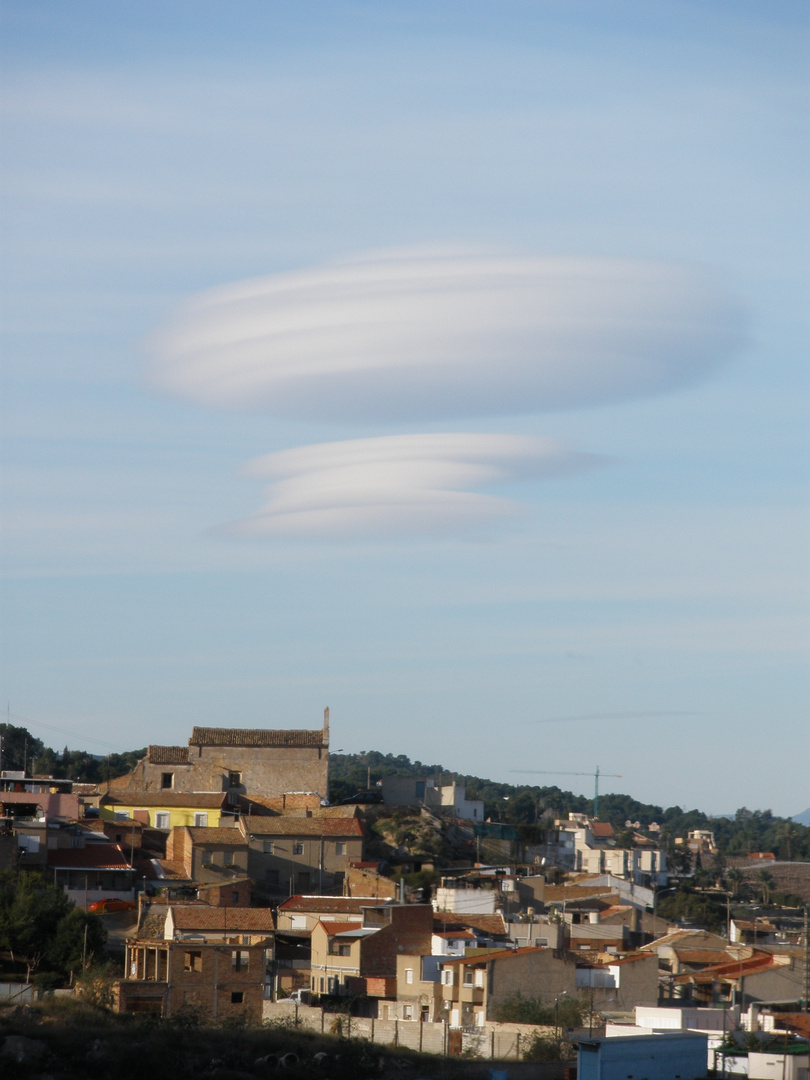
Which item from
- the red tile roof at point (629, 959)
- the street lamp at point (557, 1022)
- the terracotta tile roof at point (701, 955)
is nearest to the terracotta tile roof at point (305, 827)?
the terracotta tile roof at point (701, 955)

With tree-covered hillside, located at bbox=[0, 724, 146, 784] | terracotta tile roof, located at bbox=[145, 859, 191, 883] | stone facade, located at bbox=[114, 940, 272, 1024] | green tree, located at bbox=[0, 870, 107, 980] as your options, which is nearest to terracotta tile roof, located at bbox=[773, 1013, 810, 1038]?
stone facade, located at bbox=[114, 940, 272, 1024]

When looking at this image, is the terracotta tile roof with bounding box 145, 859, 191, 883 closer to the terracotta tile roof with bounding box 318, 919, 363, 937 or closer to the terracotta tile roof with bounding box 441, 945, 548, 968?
the terracotta tile roof with bounding box 318, 919, 363, 937

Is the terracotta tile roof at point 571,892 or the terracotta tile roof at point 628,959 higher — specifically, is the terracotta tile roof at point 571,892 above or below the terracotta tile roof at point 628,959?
above

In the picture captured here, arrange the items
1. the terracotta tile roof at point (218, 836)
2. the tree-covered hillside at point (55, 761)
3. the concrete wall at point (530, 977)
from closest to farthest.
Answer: the concrete wall at point (530, 977) < the terracotta tile roof at point (218, 836) < the tree-covered hillside at point (55, 761)

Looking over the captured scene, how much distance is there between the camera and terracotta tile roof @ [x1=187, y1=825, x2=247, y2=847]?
211 feet

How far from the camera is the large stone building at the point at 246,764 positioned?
7538cm

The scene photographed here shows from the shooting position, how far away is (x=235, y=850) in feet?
210

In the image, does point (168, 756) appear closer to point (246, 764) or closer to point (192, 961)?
point (246, 764)

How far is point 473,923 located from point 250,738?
22692mm

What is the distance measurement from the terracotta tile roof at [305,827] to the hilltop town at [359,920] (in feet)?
0.42

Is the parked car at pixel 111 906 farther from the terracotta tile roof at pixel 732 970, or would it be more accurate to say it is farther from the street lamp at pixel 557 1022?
the terracotta tile roof at pixel 732 970

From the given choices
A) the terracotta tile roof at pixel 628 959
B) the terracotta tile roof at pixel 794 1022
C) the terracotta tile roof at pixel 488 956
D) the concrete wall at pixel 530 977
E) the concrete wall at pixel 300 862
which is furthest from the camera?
the concrete wall at pixel 300 862

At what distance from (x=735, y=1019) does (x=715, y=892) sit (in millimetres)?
48521

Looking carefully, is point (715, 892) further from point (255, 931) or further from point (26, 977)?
point (26, 977)
